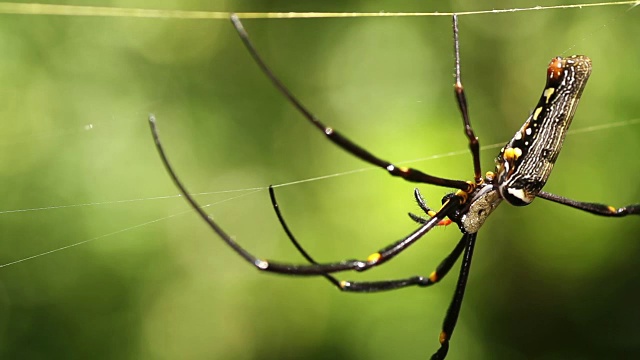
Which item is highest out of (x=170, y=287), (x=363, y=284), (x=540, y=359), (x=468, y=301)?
(x=363, y=284)

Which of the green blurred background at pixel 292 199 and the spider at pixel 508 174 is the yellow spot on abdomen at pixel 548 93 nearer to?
the spider at pixel 508 174

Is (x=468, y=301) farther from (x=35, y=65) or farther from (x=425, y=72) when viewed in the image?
(x=35, y=65)

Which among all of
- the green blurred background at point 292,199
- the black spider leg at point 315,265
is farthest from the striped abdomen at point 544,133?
the green blurred background at point 292,199

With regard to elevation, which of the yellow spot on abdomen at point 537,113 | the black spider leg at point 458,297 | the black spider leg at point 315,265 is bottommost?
the black spider leg at point 458,297

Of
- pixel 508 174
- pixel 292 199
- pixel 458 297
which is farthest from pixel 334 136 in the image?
pixel 292 199

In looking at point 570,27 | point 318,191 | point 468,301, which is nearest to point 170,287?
point 318,191

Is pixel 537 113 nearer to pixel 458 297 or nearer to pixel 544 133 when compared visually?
pixel 544 133
